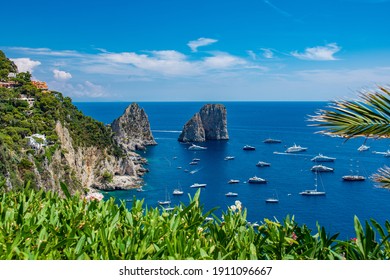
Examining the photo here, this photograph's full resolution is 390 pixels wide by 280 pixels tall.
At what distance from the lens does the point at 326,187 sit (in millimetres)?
50438

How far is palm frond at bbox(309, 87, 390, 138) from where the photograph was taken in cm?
430

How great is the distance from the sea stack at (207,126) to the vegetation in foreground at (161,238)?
290 ft

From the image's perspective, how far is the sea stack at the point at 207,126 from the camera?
9325cm

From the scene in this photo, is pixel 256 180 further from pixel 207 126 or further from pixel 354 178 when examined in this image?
pixel 207 126

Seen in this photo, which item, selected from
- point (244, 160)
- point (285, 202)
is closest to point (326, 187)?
point (285, 202)

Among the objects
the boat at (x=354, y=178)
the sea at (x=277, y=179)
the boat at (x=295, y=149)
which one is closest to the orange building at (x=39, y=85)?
the sea at (x=277, y=179)

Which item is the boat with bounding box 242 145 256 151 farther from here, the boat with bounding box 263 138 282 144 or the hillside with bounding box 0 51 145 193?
the hillside with bounding box 0 51 145 193

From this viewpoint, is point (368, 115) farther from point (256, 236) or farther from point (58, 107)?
point (58, 107)

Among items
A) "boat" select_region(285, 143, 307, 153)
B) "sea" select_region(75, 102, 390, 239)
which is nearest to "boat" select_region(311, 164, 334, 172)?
"sea" select_region(75, 102, 390, 239)

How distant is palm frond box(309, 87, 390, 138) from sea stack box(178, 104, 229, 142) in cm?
8812

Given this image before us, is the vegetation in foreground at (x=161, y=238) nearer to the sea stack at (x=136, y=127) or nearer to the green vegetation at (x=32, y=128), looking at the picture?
the green vegetation at (x=32, y=128)

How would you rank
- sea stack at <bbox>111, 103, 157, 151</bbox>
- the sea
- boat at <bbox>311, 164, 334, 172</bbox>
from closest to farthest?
1. the sea
2. boat at <bbox>311, 164, 334, 172</bbox>
3. sea stack at <bbox>111, 103, 157, 151</bbox>

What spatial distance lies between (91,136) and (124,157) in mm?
6087
